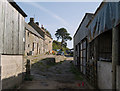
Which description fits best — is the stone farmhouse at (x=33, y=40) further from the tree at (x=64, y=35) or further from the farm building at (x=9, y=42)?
the tree at (x=64, y=35)

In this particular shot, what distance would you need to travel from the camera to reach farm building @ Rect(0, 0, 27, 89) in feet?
16.0

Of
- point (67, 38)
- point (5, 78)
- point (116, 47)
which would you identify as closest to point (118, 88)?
point (116, 47)

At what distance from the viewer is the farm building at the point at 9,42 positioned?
192 inches

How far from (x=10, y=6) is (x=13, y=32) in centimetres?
147

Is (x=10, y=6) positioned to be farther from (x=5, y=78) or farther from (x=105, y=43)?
(x=105, y=43)

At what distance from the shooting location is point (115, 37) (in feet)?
13.2

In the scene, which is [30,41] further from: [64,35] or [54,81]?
[64,35]

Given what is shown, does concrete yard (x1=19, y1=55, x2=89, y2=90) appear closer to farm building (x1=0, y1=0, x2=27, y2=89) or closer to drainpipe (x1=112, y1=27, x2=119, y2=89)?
farm building (x1=0, y1=0, x2=27, y2=89)

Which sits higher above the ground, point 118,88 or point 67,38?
point 67,38

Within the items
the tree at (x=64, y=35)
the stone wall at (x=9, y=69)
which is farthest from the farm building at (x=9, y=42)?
the tree at (x=64, y=35)

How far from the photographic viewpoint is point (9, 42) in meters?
5.52

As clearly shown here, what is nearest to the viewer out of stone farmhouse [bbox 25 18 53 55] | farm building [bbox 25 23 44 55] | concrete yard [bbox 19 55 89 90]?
concrete yard [bbox 19 55 89 90]

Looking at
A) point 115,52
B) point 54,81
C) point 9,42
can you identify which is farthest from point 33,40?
point 115,52

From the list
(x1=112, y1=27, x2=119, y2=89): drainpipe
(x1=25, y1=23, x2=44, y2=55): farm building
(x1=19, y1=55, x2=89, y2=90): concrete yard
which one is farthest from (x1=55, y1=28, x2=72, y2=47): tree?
(x1=112, y1=27, x2=119, y2=89): drainpipe
